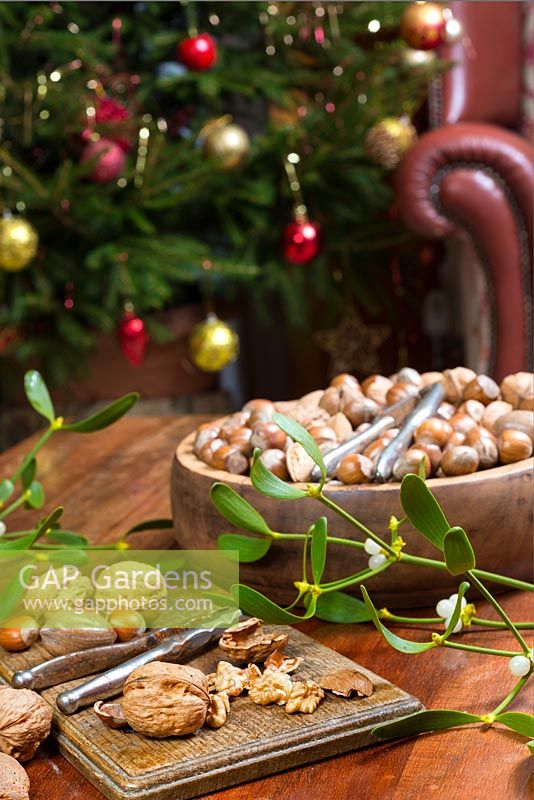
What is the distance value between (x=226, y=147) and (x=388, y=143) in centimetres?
37

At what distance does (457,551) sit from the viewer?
0.51m

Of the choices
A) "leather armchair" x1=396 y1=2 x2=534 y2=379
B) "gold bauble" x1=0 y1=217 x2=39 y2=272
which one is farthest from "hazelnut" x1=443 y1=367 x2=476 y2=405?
"gold bauble" x1=0 y1=217 x2=39 y2=272

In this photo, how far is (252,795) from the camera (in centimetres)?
49

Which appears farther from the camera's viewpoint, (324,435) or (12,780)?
(324,435)

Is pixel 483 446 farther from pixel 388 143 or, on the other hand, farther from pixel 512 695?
pixel 388 143

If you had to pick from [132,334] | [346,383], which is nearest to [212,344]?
[132,334]

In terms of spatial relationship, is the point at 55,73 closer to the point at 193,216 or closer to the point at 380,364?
the point at 193,216

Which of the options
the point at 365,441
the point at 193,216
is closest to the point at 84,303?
the point at 193,216

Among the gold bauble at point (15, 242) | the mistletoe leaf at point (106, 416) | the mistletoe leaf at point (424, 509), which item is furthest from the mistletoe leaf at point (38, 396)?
the gold bauble at point (15, 242)

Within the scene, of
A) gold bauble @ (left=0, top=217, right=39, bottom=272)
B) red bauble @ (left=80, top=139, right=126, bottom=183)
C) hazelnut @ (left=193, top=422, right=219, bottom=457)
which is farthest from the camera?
red bauble @ (left=80, top=139, right=126, bottom=183)

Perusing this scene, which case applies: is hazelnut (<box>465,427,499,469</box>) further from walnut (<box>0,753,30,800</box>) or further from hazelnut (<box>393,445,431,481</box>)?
walnut (<box>0,753,30,800</box>)

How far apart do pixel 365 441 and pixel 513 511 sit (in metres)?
0.11

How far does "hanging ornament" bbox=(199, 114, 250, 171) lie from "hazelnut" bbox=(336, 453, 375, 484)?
1582 mm

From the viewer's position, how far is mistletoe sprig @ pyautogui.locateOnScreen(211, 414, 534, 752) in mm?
517
